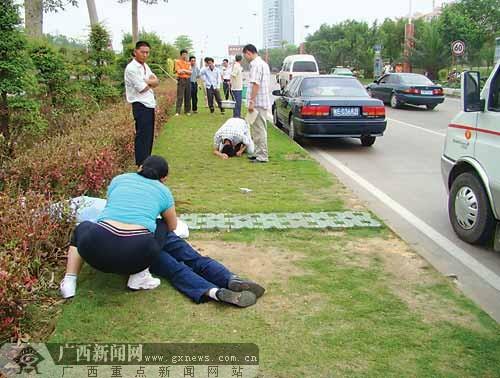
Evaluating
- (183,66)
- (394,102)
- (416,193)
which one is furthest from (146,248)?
(394,102)

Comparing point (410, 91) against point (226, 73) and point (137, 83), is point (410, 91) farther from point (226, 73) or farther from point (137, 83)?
point (137, 83)

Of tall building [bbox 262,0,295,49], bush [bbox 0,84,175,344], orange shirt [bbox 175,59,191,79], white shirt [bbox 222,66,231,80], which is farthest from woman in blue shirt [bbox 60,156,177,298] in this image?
tall building [bbox 262,0,295,49]

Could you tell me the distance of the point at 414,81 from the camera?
1973 centimetres

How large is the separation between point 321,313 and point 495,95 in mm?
2673

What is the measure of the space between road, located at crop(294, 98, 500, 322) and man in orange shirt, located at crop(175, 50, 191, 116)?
522cm

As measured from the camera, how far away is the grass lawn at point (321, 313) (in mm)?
3031

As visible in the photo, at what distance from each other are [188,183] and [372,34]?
5180 centimetres

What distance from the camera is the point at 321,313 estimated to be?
3551 mm

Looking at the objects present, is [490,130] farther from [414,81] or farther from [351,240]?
[414,81]

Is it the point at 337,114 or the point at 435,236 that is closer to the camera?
the point at 435,236

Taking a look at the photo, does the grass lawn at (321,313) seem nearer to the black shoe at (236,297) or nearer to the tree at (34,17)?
the black shoe at (236,297)

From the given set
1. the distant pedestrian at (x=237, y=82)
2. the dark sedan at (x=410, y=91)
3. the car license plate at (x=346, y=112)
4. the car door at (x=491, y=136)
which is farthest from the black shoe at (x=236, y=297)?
the dark sedan at (x=410, y=91)

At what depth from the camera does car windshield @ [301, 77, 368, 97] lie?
34.8 ft

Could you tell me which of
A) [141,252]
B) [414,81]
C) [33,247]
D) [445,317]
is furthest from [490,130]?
[414,81]
